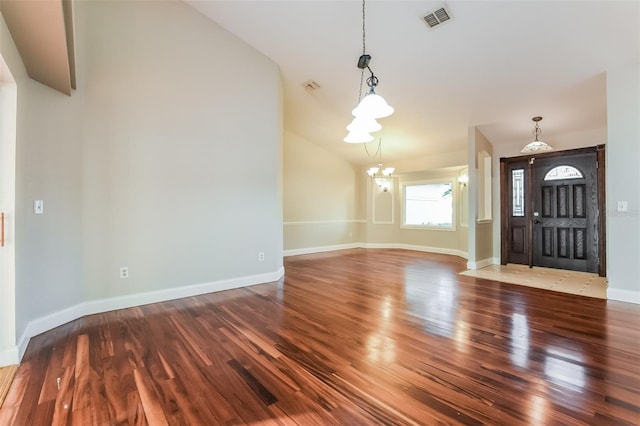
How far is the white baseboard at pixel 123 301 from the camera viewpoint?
264cm

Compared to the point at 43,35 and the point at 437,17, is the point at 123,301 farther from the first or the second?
the point at 437,17

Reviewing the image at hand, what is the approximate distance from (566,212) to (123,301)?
23.9 ft

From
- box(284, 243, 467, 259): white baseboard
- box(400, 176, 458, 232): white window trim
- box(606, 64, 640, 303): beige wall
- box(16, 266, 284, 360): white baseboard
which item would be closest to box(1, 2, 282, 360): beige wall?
box(16, 266, 284, 360): white baseboard

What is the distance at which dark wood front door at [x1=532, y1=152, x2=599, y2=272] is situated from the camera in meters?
5.13

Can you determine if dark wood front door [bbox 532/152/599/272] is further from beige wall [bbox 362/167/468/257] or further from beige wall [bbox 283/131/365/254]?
beige wall [bbox 283/131/365/254]

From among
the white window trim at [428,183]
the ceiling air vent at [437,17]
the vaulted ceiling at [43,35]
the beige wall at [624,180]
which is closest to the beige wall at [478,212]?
the white window trim at [428,183]

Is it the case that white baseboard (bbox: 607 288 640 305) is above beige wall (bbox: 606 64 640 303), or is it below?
below

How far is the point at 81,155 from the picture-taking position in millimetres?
3125

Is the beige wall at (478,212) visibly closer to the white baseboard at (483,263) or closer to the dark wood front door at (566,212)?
the white baseboard at (483,263)

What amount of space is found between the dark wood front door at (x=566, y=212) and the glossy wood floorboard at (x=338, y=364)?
6.68ft

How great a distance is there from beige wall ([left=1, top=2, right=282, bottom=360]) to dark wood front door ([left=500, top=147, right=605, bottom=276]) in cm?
495

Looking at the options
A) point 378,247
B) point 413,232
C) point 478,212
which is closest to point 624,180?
point 478,212

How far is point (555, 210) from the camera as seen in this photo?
5.54 meters

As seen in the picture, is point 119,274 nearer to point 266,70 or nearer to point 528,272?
point 266,70
